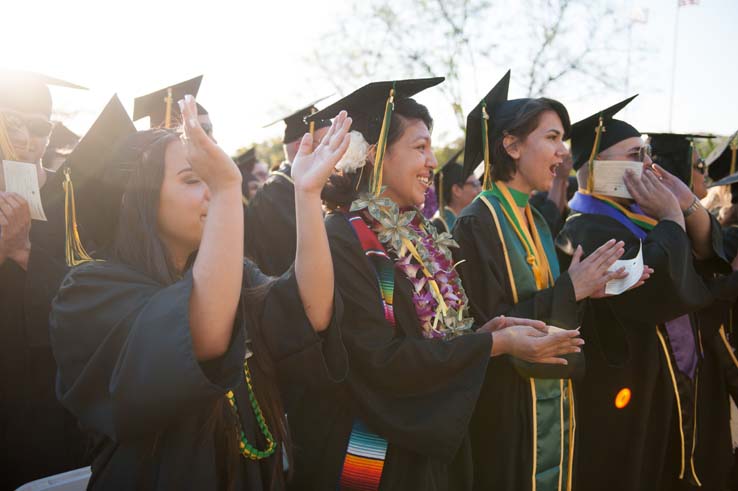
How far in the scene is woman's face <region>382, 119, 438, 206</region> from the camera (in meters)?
2.48

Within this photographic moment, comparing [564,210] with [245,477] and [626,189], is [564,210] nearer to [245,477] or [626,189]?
[626,189]

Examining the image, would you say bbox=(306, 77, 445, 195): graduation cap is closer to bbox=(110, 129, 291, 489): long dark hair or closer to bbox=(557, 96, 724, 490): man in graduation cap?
bbox=(110, 129, 291, 489): long dark hair

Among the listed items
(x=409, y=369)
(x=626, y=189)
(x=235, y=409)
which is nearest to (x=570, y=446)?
(x=409, y=369)

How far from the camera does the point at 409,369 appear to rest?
7.02ft

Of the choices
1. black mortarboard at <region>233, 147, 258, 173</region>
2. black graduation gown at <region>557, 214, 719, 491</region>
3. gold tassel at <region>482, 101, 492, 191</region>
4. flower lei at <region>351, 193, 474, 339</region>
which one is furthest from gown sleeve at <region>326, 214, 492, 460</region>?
black mortarboard at <region>233, 147, 258, 173</region>

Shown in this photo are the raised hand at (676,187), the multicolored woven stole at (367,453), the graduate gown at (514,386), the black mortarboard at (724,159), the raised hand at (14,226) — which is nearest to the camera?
the multicolored woven stole at (367,453)

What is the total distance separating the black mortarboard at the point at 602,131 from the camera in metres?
3.47

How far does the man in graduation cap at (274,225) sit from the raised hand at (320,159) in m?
1.88

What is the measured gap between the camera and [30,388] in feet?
8.78

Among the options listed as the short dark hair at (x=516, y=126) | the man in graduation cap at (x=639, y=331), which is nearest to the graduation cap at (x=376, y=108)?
the short dark hair at (x=516, y=126)

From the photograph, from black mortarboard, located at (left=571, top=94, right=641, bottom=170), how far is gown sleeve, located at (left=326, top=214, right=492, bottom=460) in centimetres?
185

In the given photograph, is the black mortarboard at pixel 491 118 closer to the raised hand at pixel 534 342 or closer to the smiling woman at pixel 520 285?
the smiling woman at pixel 520 285

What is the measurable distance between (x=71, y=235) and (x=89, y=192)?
16 centimetres

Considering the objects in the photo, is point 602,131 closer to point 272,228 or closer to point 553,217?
point 553,217
